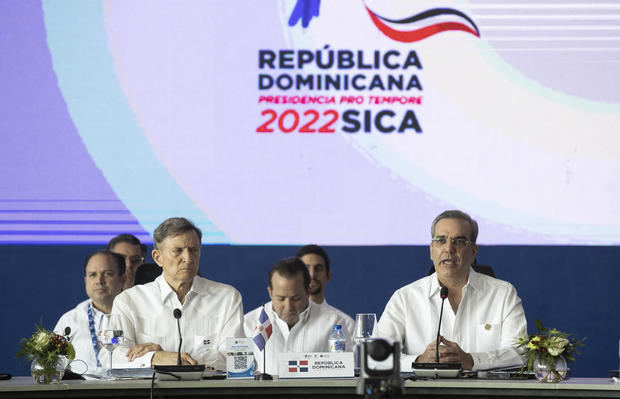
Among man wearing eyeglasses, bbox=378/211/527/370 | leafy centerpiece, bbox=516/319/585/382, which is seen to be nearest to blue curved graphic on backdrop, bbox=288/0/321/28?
man wearing eyeglasses, bbox=378/211/527/370

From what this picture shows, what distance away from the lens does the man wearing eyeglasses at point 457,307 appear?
15.1ft

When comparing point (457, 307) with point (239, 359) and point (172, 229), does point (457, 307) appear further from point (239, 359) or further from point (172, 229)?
point (172, 229)

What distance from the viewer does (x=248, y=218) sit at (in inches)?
259

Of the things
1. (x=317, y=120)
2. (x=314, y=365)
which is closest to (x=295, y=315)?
(x=314, y=365)

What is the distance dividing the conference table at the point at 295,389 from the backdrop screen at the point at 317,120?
2796mm

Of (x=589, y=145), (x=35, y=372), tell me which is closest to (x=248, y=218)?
(x=589, y=145)

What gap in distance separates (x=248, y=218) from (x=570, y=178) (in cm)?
218

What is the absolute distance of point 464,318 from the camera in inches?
183

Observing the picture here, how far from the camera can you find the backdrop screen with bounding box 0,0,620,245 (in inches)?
256

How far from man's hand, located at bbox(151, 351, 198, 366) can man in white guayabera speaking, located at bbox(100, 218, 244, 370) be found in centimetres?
29

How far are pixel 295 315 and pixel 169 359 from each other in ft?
3.10

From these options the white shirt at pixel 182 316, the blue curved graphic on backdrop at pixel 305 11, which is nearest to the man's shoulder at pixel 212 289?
the white shirt at pixel 182 316

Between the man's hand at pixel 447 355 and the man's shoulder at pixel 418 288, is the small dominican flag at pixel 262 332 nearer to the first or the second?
the man's hand at pixel 447 355

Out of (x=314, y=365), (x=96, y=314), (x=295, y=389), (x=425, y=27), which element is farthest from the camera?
(x=425, y=27)
